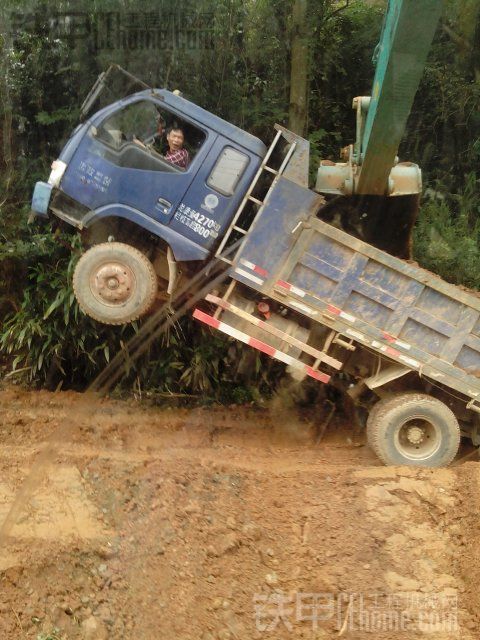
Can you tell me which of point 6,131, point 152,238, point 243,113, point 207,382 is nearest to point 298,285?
point 152,238

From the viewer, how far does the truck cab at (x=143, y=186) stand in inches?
242

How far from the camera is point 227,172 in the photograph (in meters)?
6.14

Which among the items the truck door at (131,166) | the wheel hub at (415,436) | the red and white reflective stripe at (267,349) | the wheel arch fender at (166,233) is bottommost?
the wheel hub at (415,436)

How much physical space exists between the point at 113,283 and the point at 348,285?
2062mm

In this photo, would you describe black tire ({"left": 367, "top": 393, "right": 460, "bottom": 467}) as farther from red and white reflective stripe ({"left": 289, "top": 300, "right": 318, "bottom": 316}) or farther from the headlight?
the headlight

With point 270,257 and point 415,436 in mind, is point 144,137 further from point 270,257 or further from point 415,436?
point 415,436

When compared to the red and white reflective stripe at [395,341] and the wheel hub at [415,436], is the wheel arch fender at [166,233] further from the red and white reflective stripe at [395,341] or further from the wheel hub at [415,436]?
the wheel hub at [415,436]

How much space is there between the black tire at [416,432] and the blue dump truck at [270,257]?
1 cm

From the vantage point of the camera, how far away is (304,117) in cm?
898

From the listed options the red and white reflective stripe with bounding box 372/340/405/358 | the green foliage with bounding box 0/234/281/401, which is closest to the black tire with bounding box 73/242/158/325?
the green foliage with bounding box 0/234/281/401

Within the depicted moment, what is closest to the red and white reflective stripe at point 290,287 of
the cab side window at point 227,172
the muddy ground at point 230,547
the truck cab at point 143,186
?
the truck cab at point 143,186

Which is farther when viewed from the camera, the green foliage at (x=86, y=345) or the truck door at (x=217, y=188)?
the green foliage at (x=86, y=345)

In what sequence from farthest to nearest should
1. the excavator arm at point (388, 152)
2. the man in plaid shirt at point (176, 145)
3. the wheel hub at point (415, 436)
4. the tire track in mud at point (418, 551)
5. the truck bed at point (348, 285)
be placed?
the wheel hub at point (415, 436)
the man in plaid shirt at point (176, 145)
the truck bed at point (348, 285)
the tire track in mud at point (418, 551)
the excavator arm at point (388, 152)

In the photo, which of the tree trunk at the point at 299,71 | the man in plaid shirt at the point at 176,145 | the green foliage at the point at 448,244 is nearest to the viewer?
the man in plaid shirt at the point at 176,145
